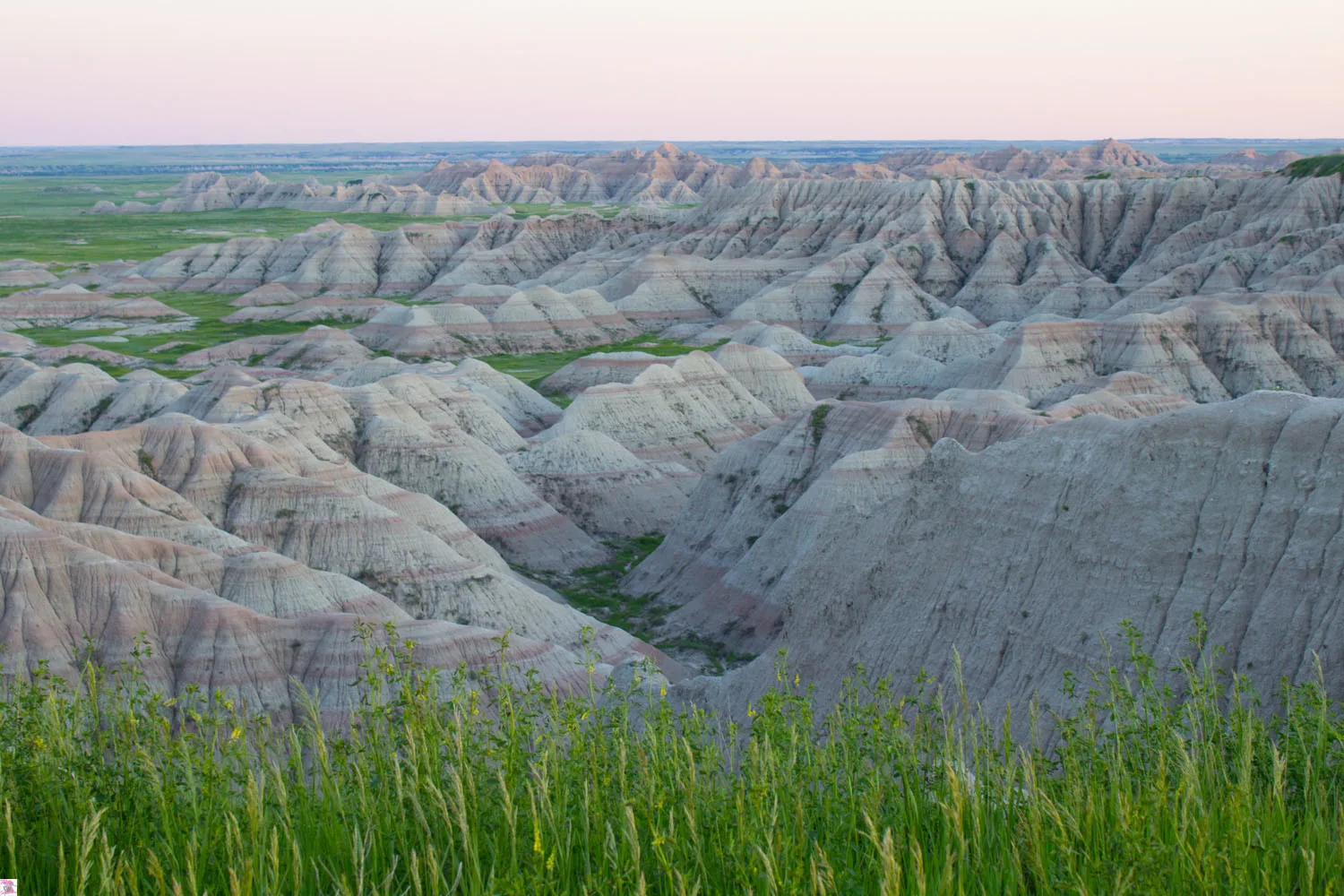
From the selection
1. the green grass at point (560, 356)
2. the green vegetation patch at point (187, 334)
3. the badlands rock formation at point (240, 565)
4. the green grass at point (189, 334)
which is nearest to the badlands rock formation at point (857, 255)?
the green grass at point (560, 356)

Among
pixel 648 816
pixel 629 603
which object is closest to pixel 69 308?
pixel 629 603

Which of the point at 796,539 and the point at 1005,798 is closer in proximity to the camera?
the point at 1005,798

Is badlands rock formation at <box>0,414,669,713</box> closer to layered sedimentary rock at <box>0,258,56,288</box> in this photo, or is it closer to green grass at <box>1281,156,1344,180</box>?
green grass at <box>1281,156,1344,180</box>

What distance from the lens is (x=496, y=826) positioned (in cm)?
855

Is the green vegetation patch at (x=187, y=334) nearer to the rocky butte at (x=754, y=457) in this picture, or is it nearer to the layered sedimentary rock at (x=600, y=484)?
the rocky butte at (x=754, y=457)

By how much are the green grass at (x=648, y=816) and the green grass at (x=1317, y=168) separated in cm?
10640

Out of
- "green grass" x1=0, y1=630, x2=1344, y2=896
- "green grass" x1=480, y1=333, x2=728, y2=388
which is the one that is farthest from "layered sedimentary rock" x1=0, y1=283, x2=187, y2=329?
"green grass" x1=0, y1=630, x2=1344, y2=896

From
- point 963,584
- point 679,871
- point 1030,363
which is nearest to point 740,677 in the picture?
point 963,584

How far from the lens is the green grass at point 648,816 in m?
7.41

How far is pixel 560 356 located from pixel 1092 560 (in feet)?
282

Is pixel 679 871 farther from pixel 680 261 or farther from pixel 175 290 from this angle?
pixel 175 290

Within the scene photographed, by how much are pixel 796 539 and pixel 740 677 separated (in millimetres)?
15813

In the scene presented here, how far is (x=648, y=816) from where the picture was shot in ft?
27.2

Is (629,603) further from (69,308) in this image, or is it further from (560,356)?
(69,308)
